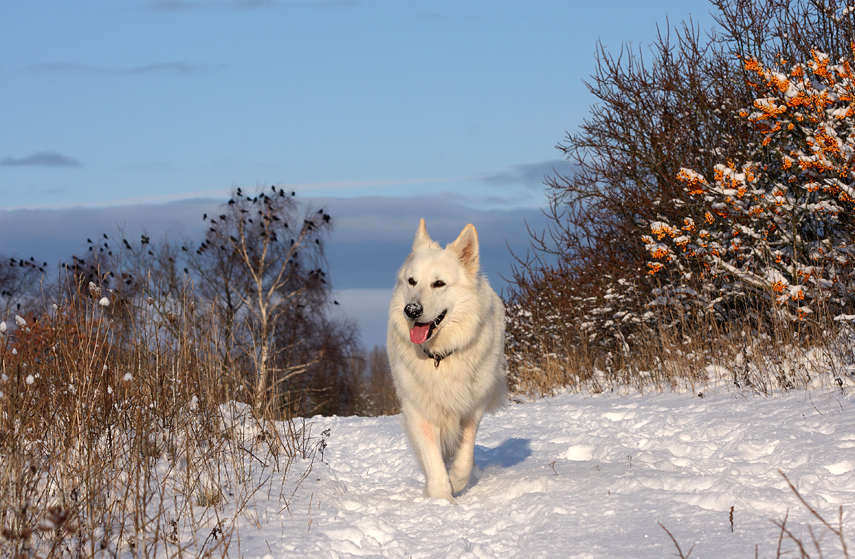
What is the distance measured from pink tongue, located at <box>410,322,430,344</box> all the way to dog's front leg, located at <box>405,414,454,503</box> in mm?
539

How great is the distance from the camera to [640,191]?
1201 centimetres

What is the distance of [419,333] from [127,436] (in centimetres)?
189

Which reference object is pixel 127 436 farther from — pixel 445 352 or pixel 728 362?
pixel 728 362

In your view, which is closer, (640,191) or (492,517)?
Answer: (492,517)

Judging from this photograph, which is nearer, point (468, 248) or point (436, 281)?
point (436, 281)

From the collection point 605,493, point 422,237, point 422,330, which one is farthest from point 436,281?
point 605,493

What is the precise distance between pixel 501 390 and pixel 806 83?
579cm

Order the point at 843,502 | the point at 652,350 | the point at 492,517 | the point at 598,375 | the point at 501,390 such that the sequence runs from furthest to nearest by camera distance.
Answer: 1. the point at 598,375
2. the point at 652,350
3. the point at 501,390
4. the point at 492,517
5. the point at 843,502

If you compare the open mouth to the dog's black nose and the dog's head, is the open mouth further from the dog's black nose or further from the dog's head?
the dog's black nose

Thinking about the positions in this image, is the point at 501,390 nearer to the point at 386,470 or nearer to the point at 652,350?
the point at 386,470

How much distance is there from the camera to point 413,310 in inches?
166

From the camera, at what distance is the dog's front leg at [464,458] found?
443 centimetres

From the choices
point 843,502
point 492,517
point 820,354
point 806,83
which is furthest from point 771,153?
point 492,517

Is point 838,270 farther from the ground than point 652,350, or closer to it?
farther from the ground
